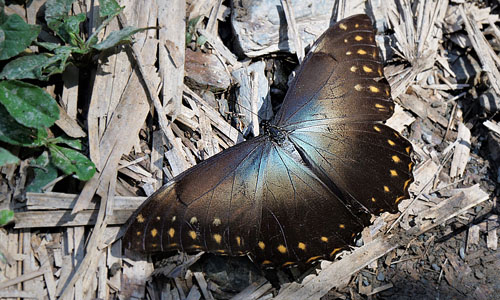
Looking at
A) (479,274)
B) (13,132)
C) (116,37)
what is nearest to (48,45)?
(116,37)

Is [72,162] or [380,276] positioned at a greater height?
[72,162]

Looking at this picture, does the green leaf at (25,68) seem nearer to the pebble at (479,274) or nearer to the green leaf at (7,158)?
the green leaf at (7,158)

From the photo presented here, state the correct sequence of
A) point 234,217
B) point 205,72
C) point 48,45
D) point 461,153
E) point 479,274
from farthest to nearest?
point 461,153, point 205,72, point 479,274, point 48,45, point 234,217

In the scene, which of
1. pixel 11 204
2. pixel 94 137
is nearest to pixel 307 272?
pixel 94 137

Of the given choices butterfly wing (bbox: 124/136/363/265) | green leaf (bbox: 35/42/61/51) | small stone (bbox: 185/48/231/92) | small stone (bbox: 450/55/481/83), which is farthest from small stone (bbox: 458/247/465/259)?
green leaf (bbox: 35/42/61/51)

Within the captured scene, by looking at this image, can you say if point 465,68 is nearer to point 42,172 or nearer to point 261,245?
point 261,245

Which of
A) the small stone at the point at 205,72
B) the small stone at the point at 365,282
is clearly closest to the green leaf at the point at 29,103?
the small stone at the point at 205,72

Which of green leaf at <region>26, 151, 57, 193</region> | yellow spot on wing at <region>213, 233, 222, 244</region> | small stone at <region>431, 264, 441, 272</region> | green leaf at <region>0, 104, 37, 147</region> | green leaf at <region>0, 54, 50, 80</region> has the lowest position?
small stone at <region>431, 264, 441, 272</region>

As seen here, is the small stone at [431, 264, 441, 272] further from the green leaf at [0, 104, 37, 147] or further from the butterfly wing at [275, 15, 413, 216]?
the green leaf at [0, 104, 37, 147]
